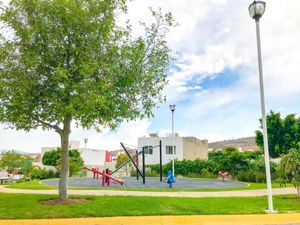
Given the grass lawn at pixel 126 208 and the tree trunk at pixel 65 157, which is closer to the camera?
the grass lawn at pixel 126 208

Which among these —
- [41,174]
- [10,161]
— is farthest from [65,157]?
[10,161]

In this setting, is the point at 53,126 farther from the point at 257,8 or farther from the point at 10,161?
the point at 10,161

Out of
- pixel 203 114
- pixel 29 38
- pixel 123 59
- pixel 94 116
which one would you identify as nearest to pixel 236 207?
pixel 94 116

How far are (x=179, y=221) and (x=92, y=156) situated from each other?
5840 cm

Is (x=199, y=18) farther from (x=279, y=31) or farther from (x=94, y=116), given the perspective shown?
(x=94, y=116)

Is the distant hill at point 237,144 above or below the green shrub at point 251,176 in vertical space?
above

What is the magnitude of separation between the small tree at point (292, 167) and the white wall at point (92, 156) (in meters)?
51.6

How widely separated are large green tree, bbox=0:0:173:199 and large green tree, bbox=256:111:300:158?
2756cm

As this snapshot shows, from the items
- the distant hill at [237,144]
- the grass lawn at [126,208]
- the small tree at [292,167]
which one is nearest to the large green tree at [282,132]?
the small tree at [292,167]

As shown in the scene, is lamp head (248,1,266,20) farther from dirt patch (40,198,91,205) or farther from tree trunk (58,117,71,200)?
dirt patch (40,198,91,205)

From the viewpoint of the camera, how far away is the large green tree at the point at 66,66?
1023 cm

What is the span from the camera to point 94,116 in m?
10.6

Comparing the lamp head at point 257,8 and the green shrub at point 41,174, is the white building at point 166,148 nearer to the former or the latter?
the green shrub at point 41,174

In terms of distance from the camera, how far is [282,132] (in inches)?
1364
